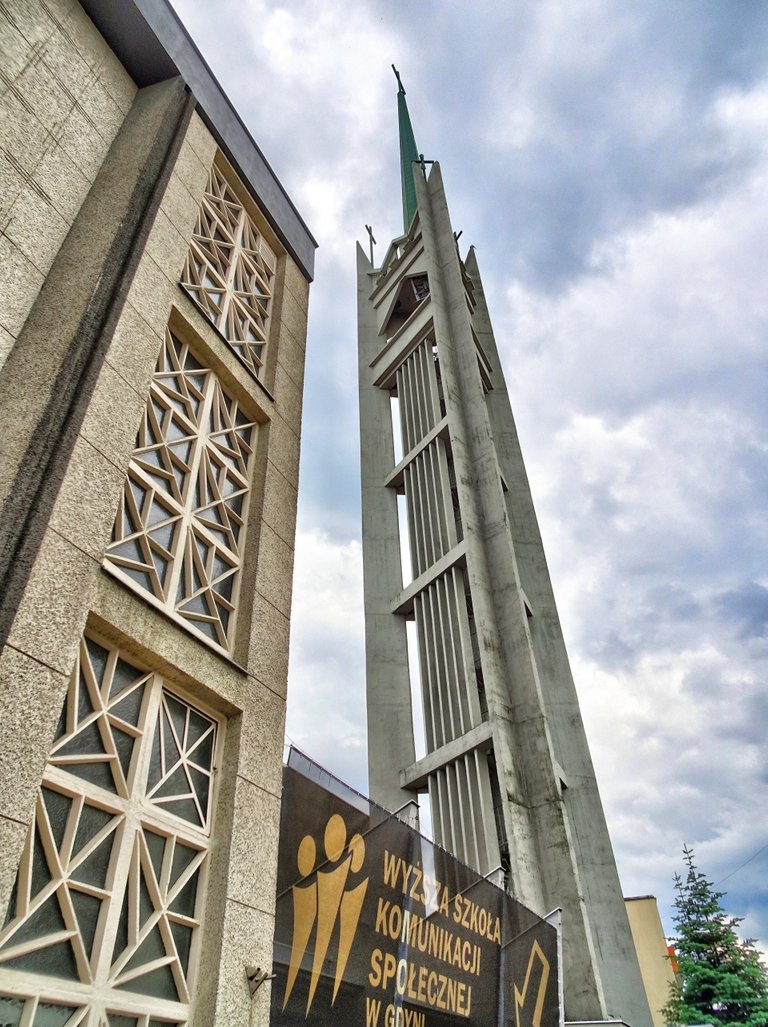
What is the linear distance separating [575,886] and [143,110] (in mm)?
14479

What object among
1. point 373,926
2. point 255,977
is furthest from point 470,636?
point 255,977

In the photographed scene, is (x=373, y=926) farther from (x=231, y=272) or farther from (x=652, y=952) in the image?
(x=652, y=952)

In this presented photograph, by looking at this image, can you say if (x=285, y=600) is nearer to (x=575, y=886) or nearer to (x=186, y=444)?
(x=186, y=444)

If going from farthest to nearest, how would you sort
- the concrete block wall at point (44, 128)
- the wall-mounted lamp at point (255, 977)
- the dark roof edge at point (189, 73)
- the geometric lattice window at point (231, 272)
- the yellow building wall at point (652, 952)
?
the yellow building wall at point (652, 952), the dark roof edge at point (189, 73), the geometric lattice window at point (231, 272), the concrete block wall at point (44, 128), the wall-mounted lamp at point (255, 977)

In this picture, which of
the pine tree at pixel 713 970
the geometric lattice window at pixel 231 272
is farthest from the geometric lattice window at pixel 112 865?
the pine tree at pixel 713 970

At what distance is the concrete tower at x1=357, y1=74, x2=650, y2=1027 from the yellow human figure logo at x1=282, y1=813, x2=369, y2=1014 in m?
8.33

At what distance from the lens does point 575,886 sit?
14.1 meters

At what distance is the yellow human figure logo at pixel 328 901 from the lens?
521 centimetres

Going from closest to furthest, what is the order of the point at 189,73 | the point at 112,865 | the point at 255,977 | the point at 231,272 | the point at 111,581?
1. the point at 112,865
2. the point at 255,977
3. the point at 111,581
4. the point at 231,272
5. the point at 189,73

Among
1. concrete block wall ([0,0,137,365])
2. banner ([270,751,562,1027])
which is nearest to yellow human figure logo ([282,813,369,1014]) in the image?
banner ([270,751,562,1027])

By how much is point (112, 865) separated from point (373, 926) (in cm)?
249

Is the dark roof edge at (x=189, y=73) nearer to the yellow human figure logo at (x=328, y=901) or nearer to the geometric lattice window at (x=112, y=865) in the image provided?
the geometric lattice window at (x=112, y=865)

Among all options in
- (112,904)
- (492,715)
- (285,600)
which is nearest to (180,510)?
(285,600)

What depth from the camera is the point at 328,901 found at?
5543mm
